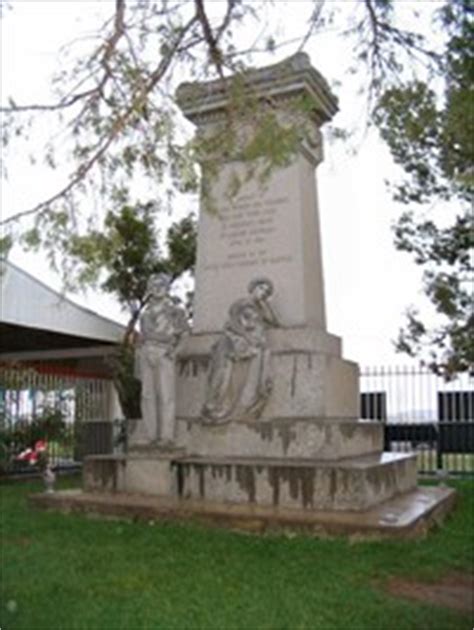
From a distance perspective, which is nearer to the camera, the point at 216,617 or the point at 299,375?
the point at 216,617

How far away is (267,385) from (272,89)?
9.03 ft

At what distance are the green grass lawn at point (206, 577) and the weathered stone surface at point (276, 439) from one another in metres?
1.32

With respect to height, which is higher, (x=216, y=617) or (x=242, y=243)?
(x=242, y=243)

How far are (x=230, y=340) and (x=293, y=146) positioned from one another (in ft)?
11.0

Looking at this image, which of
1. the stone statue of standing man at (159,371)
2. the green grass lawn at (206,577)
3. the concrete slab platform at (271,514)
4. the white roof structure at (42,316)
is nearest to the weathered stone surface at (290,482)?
the concrete slab platform at (271,514)

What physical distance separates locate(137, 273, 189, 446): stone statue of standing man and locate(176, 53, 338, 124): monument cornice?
198 cm

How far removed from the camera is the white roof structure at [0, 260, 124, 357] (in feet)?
56.2

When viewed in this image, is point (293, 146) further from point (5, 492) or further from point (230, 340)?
point (5, 492)

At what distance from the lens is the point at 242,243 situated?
364 inches

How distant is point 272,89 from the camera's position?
7734 mm

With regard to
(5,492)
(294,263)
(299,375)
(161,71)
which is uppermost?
(161,71)

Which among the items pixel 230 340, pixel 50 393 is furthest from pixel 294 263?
pixel 50 393

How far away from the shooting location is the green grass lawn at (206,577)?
4289mm

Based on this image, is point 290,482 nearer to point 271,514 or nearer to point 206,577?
point 271,514
